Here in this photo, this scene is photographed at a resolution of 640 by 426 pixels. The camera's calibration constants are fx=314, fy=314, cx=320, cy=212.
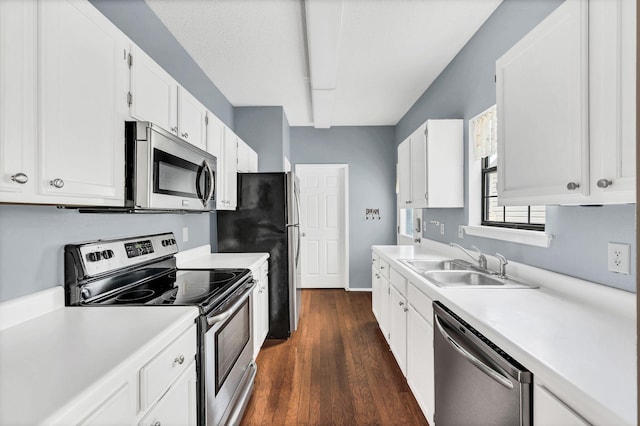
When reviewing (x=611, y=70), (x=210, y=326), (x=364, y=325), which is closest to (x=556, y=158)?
(x=611, y=70)

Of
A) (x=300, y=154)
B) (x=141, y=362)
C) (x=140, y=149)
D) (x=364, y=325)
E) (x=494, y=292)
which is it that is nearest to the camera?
(x=141, y=362)

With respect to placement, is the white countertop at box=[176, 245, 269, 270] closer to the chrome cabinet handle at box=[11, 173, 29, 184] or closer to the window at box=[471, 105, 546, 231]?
the chrome cabinet handle at box=[11, 173, 29, 184]

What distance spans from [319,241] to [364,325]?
1.85 metres

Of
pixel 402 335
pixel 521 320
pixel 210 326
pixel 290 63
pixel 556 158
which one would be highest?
pixel 290 63

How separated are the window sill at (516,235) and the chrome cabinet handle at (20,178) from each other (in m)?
2.18

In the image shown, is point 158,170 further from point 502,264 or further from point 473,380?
point 502,264

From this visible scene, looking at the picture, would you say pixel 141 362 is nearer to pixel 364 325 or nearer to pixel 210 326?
pixel 210 326

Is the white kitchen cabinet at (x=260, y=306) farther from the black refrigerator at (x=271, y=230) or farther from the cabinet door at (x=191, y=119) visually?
the cabinet door at (x=191, y=119)

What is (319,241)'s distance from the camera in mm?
5141

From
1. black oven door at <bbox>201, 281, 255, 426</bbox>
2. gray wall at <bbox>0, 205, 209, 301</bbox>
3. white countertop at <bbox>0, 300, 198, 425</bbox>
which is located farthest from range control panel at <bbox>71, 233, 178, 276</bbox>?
black oven door at <bbox>201, 281, 255, 426</bbox>

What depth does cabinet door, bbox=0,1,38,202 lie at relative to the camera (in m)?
→ 0.86

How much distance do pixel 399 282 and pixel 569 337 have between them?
4.52 ft

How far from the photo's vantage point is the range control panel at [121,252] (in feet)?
4.75

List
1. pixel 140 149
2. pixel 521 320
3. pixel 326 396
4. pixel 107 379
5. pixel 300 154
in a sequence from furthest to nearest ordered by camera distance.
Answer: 1. pixel 300 154
2. pixel 326 396
3. pixel 140 149
4. pixel 521 320
5. pixel 107 379
